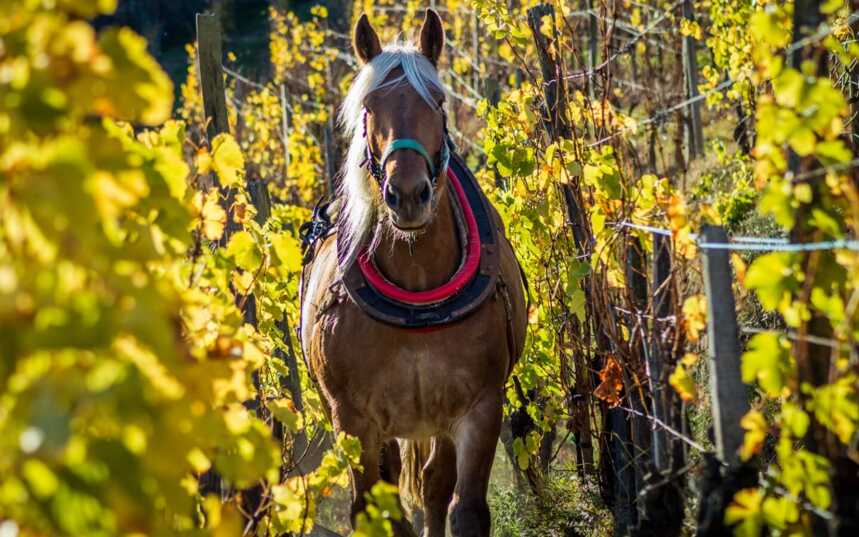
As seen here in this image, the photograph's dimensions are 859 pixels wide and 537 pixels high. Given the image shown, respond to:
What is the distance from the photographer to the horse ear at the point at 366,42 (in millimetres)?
4250

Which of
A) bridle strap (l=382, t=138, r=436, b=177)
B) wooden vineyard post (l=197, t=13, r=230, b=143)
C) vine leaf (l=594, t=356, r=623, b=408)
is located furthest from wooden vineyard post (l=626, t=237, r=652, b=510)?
wooden vineyard post (l=197, t=13, r=230, b=143)

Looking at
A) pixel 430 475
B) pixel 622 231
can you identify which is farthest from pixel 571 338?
pixel 622 231

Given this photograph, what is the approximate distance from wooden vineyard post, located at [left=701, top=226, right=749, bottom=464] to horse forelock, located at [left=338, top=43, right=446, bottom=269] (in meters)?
1.47

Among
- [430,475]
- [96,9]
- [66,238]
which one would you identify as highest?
[96,9]

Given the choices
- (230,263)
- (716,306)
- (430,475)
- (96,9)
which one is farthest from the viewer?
(430,475)

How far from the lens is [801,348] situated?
2.32 metres

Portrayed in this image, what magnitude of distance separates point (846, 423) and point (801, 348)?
207 millimetres

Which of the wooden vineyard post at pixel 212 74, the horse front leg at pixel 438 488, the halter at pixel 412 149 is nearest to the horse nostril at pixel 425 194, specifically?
the halter at pixel 412 149

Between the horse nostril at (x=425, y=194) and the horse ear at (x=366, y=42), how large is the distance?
88cm

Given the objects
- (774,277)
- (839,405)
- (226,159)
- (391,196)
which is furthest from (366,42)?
(839,405)

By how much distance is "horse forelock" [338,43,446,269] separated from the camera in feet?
13.1

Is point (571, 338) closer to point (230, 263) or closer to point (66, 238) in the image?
point (230, 263)

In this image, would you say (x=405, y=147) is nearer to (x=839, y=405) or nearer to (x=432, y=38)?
(x=432, y=38)

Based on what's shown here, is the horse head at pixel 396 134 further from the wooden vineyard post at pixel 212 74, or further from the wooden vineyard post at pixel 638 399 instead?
the wooden vineyard post at pixel 212 74
